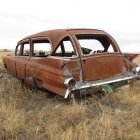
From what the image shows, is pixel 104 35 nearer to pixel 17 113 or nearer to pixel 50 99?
pixel 50 99

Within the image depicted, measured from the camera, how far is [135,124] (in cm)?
623

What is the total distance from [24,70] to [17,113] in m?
2.54

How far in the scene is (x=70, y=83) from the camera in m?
7.37

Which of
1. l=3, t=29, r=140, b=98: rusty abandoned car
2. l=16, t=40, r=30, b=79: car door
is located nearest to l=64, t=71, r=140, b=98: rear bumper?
l=3, t=29, r=140, b=98: rusty abandoned car

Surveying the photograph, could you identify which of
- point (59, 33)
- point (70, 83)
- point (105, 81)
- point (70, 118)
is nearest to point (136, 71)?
point (105, 81)

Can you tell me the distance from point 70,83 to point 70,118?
1.02 metres

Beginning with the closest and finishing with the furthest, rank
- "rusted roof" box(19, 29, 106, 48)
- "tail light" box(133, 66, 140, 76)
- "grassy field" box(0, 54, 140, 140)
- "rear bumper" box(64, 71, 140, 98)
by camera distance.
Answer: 1. "grassy field" box(0, 54, 140, 140)
2. "rear bumper" box(64, 71, 140, 98)
3. "rusted roof" box(19, 29, 106, 48)
4. "tail light" box(133, 66, 140, 76)

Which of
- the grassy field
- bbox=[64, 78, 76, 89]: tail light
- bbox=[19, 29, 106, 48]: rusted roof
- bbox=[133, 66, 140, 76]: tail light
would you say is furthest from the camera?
bbox=[133, 66, 140, 76]: tail light

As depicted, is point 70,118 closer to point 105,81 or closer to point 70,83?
point 70,83

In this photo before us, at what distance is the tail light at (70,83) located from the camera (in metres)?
7.32

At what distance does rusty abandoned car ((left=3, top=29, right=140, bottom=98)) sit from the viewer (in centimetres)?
757

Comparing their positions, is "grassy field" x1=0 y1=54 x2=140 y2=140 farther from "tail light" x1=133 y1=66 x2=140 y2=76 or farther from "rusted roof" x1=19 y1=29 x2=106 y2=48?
"rusted roof" x1=19 y1=29 x2=106 y2=48

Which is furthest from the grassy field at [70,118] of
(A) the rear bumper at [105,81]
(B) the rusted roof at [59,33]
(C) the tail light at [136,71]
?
(B) the rusted roof at [59,33]

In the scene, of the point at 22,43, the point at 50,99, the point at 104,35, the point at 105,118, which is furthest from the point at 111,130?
the point at 22,43
